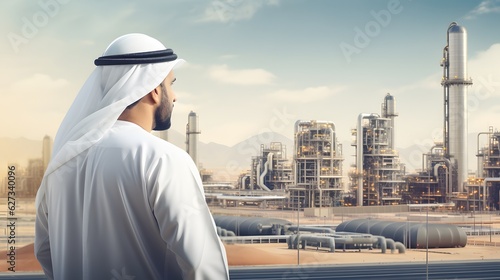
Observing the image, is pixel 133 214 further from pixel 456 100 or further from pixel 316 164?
pixel 456 100

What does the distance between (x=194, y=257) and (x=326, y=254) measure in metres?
26.5

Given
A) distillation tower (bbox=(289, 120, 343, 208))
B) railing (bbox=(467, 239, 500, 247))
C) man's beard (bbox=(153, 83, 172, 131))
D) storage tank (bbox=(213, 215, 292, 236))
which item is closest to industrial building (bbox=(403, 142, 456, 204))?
distillation tower (bbox=(289, 120, 343, 208))

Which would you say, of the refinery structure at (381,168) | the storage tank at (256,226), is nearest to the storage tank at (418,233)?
the storage tank at (256,226)

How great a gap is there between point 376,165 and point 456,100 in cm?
598

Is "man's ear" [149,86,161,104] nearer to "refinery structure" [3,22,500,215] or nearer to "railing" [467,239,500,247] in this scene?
"railing" [467,239,500,247]

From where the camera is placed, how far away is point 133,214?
1.53 meters

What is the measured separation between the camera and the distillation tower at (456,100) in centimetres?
4419

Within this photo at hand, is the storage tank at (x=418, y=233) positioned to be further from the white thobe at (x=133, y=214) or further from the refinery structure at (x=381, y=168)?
the white thobe at (x=133, y=214)

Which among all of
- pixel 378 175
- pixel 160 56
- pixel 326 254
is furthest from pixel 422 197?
pixel 160 56

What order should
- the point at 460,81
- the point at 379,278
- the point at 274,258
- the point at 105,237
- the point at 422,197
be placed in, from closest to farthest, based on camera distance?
1. the point at 105,237
2. the point at 379,278
3. the point at 274,258
4. the point at 460,81
5. the point at 422,197

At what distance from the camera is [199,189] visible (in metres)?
1.50

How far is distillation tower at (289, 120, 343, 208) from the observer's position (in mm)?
43625

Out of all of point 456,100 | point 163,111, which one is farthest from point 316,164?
point 163,111

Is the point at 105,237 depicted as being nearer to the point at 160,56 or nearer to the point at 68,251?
the point at 68,251
